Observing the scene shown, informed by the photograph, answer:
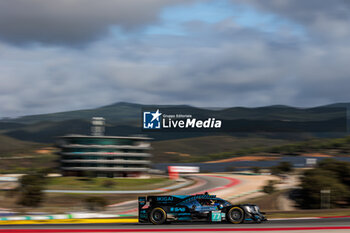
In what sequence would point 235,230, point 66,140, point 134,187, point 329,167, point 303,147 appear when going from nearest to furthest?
1. point 235,230
2. point 329,167
3. point 134,187
4. point 66,140
5. point 303,147

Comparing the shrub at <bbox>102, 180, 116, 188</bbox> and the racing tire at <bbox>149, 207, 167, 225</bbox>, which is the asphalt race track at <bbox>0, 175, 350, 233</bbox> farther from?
the shrub at <bbox>102, 180, 116, 188</bbox>

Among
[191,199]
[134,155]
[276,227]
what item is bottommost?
[276,227]

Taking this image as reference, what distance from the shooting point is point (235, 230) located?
17.9 m

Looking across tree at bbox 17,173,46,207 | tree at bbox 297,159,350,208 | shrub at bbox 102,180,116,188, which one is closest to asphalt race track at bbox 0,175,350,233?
tree at bbox 297,159,350,208

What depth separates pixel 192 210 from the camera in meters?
20.4

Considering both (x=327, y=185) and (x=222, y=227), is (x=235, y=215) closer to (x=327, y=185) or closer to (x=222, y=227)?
(x=222, y=227)

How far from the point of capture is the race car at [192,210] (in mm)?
19875

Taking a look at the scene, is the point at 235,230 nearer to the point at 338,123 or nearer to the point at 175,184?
the point at 175,184

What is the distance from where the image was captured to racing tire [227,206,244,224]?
19.8 meters

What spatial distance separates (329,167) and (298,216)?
123ft

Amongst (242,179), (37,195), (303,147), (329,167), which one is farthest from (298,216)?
(303,147)

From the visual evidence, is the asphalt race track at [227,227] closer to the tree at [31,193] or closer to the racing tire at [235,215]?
the racing tire at [235,215]

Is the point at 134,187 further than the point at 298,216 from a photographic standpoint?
Yes

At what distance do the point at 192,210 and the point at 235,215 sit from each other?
2.02 metres
